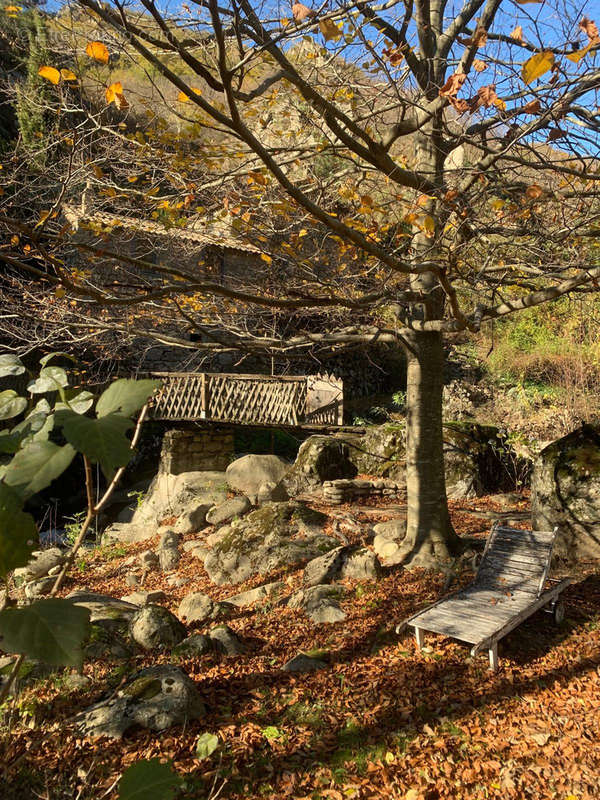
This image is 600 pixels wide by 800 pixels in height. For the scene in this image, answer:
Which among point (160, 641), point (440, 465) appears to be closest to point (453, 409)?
point (440, 465)

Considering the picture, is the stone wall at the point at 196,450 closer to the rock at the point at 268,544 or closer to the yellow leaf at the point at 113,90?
the rock at the point at 268,544

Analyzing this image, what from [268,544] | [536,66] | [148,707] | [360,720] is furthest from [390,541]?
[536,66]

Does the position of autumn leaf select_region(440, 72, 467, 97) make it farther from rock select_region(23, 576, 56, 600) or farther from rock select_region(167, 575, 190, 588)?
rock select_region(23, 576, 56, 600)

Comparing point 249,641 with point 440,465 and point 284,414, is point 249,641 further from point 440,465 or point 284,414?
point 284,414

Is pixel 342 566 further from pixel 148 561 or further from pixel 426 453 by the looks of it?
pixel 148 561

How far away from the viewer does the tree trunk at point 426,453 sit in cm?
578

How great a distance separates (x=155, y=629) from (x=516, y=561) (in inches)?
128

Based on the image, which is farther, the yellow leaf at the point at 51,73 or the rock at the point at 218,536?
the rock at the point at 218,536

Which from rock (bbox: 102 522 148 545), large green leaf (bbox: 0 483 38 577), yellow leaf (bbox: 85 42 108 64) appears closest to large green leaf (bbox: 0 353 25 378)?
large green leaf (bbox: 0 483 38 577)

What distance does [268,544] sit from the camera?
6672 millimetres

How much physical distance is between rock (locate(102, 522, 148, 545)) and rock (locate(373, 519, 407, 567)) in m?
4.58

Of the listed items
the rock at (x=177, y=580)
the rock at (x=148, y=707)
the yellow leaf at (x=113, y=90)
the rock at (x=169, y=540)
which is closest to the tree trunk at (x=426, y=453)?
the rock at (x=177, y=580)

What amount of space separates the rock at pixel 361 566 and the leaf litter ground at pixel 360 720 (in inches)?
22.4

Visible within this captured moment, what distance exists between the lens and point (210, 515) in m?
8.78
